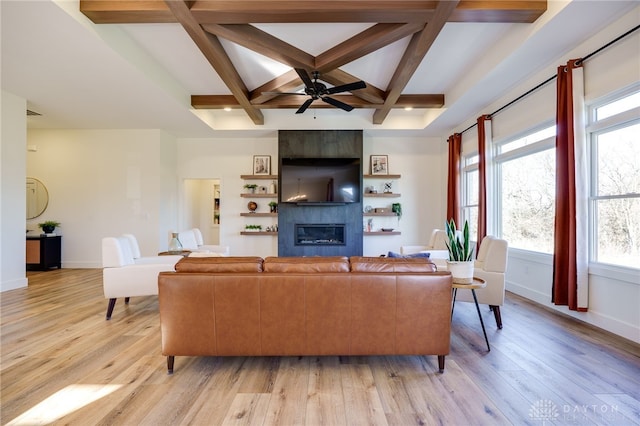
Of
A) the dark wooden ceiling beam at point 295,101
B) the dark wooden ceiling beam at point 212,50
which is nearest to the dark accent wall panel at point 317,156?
the dark wooden ceiling beam at point 295,101

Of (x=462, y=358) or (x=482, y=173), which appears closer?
(x=462, y=358)

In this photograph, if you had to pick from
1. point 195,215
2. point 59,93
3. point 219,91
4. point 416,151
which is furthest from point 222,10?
point 195,215

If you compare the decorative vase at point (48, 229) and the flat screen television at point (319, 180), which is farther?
the flat screen television at point (319, 180)

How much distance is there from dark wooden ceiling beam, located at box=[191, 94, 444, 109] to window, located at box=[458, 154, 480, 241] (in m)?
1.34

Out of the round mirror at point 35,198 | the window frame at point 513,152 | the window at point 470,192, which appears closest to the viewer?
the window frame at point 513,152

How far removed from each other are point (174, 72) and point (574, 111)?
5.26 m

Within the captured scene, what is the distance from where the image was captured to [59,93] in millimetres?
4367

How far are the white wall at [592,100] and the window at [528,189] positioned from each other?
0.26 meters

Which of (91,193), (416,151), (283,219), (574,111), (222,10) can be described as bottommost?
(283,219)

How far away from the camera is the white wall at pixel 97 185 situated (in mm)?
6211

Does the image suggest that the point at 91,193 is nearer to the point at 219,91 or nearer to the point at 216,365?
the point at 219,91

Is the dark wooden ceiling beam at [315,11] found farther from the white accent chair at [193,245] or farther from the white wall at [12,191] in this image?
the white accent chair at [193,245]

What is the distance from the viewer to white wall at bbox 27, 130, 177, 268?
6.21 metres

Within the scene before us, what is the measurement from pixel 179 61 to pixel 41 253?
5.08 metres
